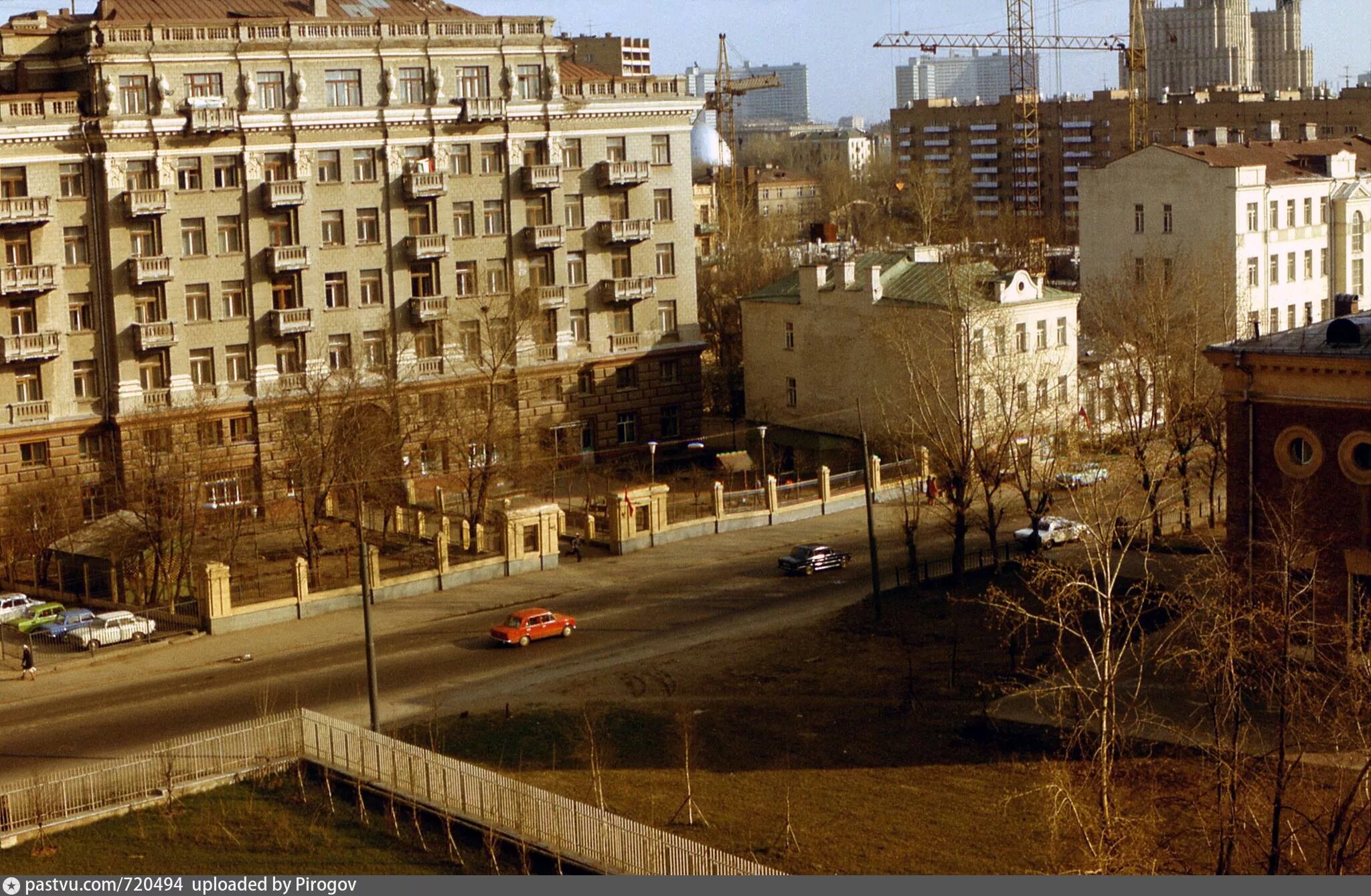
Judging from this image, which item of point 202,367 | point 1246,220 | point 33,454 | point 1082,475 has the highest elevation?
point 1246,220

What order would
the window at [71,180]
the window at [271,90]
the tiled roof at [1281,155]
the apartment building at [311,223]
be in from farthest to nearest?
the tiled roof at [1281,155]
the window at [271,90]
the apartment building at [311,223]
the window at [71,180]

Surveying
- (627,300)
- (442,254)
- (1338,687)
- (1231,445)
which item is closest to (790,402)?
(627,300)

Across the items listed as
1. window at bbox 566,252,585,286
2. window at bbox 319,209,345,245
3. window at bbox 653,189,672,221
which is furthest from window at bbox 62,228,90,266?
window at bbox 653,189,672,221

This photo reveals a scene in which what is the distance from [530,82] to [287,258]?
10527 mm

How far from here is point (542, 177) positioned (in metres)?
58.8

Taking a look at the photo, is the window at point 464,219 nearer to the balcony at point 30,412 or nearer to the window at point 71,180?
the window at point 71,180

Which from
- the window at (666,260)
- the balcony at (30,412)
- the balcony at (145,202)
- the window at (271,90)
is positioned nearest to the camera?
the balcony at (30,412)

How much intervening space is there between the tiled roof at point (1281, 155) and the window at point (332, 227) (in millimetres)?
31766

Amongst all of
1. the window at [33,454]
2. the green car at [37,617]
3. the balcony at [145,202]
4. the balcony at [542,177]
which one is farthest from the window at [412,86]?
the green car at [37,617]

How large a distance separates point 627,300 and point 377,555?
18858mm

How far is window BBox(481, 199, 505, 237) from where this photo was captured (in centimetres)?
5878

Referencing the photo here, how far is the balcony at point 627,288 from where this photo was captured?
6069cm

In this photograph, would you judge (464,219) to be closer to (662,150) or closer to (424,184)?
(424,184)

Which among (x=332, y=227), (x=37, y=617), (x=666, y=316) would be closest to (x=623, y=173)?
(x=666, y=316)
